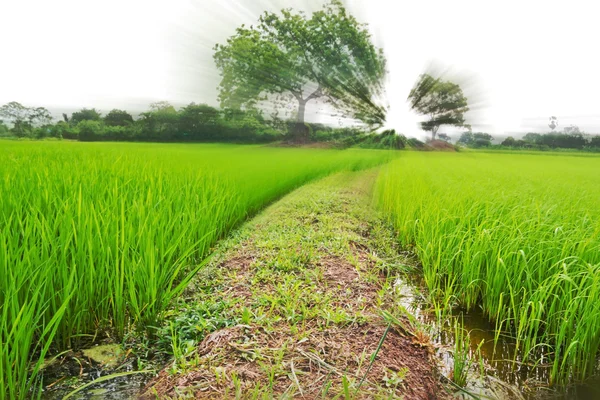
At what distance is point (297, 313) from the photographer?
1710 mm

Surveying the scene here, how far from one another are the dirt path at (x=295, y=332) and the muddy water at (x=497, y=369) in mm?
167

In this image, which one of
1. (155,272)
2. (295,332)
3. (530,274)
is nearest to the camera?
(295,332)

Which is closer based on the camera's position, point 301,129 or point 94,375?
point 94,375

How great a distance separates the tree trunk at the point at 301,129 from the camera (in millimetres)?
21750

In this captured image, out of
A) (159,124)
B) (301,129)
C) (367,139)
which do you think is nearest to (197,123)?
(159,124)

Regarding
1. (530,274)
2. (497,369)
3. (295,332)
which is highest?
(530,274)

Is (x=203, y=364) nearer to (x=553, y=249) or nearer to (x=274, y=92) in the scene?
(x=553, y=249)

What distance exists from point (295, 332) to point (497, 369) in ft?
3.16

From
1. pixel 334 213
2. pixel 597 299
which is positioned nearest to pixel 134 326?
pixel 597 299

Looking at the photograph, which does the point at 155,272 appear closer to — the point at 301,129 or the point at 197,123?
the point at 197,123

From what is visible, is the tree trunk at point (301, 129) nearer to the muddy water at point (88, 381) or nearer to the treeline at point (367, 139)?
the treeline at point (367, 139)

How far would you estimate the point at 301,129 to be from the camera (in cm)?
2233

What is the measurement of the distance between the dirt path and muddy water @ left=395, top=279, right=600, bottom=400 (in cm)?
17

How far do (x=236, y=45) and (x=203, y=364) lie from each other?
2166 centimetres
